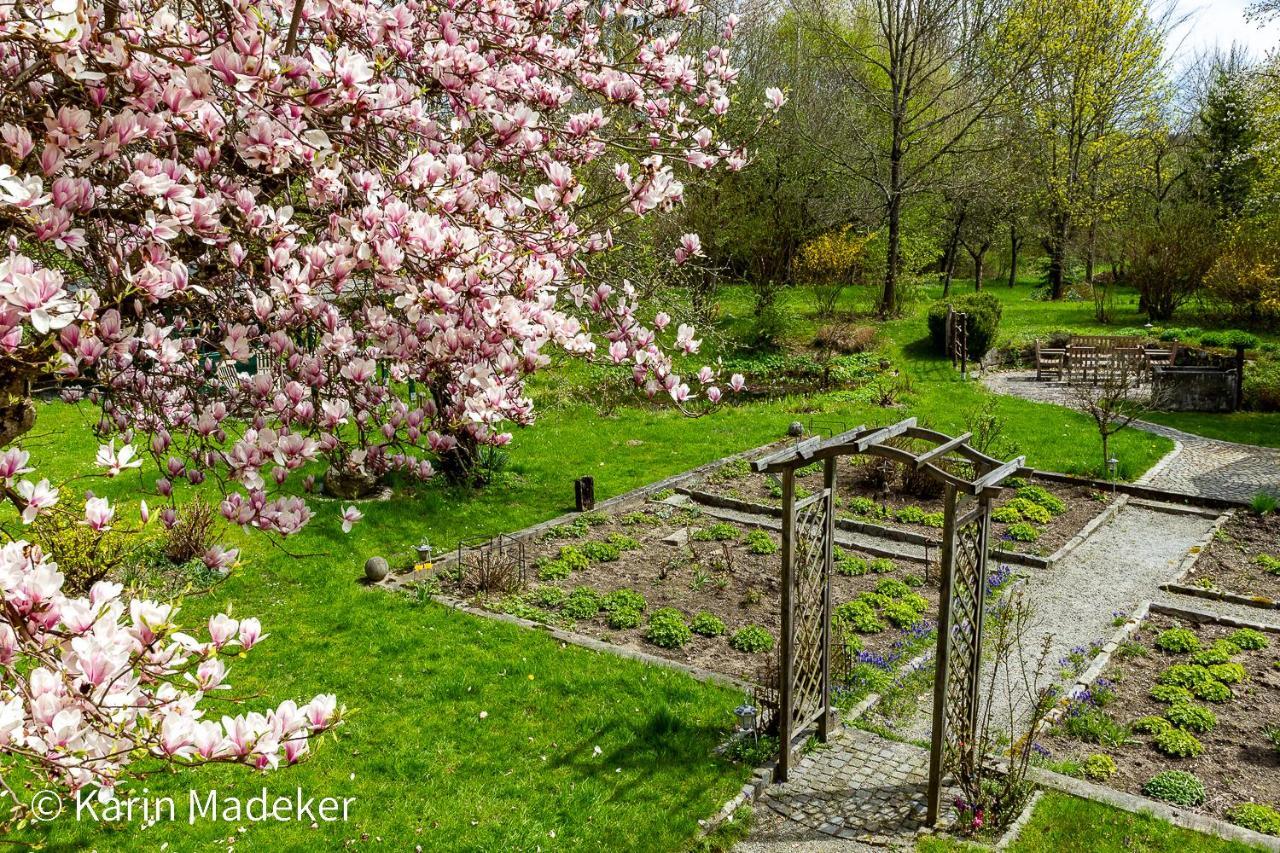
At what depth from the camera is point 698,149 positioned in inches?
205

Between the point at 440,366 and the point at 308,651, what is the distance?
180 inches

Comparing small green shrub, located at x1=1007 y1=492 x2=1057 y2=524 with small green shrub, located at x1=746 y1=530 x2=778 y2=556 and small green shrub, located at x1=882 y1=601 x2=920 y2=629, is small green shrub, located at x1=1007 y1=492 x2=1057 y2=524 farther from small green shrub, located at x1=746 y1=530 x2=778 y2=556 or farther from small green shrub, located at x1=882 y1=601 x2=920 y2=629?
small green shrub, located at x1=882 y1=601 x2=920 y2=629

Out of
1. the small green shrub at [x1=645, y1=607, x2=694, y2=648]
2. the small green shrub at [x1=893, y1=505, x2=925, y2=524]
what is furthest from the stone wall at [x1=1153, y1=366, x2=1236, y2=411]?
the small green shrub at [x1=645, y1=607, x2=694, y2=648]

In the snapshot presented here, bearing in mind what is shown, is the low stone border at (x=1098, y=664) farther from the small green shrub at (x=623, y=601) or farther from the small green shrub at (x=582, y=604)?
the small green shrub at (x=582, y=604)

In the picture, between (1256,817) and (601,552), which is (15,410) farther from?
(601,552)

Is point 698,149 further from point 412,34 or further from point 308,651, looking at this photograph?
point 308,651

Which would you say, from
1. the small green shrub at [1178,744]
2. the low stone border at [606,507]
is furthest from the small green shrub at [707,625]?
the small green shrub at [1178,744]

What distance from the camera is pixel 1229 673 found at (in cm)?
716

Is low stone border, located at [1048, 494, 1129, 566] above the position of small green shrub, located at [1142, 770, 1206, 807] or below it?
above

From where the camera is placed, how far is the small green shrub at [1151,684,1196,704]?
6832mm

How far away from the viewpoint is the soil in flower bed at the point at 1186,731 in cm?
585

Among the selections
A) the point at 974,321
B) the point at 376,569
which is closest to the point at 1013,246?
the point at 974,321

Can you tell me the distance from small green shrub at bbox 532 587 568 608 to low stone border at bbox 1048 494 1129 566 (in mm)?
5004

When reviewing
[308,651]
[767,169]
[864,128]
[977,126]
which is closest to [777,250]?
[767,169]
